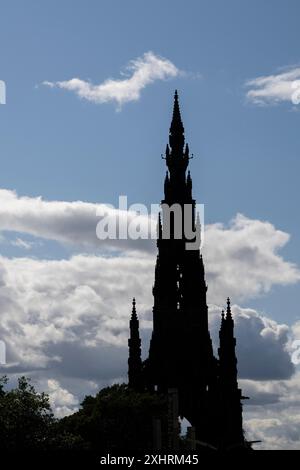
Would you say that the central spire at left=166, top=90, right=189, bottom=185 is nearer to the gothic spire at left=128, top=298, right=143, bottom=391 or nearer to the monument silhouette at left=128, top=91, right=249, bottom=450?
the monument silhouette at left=128, top=91, right=249, bottom=450

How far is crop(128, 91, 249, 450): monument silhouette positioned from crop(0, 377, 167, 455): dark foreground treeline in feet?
56.7

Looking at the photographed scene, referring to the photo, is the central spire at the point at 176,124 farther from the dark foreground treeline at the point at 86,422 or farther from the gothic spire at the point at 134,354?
the dark foreground treeline at the point at 86,422

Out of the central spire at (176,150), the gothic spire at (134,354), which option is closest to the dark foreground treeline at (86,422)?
the gothic spire at (134,354)

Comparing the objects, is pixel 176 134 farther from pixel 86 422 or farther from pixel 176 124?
pixel 86 422

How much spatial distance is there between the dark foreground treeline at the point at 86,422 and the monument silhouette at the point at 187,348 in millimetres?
17296

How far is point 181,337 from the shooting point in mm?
131125

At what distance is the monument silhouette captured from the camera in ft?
417

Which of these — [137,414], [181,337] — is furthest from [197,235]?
[137,414]

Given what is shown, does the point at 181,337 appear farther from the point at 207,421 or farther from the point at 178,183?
the point at 178,183

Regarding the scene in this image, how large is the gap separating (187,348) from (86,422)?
33.6 meters

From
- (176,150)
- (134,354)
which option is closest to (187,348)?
(134,354)
